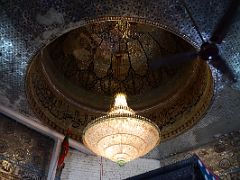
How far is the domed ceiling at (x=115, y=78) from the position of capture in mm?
7664

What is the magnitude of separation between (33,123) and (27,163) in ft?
2.51

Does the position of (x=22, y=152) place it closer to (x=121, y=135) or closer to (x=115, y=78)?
(x=121, y=135)

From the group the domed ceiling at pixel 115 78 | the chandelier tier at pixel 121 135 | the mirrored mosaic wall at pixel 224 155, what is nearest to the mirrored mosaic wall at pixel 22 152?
the domed ceiling at pixel 115 78

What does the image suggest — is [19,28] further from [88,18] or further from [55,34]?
[88,18]

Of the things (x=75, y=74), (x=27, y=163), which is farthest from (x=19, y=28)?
(x=75, y=74)

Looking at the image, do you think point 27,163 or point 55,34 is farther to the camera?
point 27,163

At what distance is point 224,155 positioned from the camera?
24.5 feet

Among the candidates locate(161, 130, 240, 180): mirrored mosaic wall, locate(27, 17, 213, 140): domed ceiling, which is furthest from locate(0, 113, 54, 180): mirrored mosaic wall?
locate(161, 130, 240, 180): mirrored mosaic wall

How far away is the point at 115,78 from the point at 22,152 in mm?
3136

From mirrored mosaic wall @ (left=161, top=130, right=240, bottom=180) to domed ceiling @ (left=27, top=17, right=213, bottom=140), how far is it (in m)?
0.70

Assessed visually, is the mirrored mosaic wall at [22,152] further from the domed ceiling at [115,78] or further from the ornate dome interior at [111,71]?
the domed ceiling at [115,78]

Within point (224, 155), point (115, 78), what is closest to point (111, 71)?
point (115, 78)

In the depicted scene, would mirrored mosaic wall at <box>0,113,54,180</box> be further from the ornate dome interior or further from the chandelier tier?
the chandelier tier

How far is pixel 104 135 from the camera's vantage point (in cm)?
573
